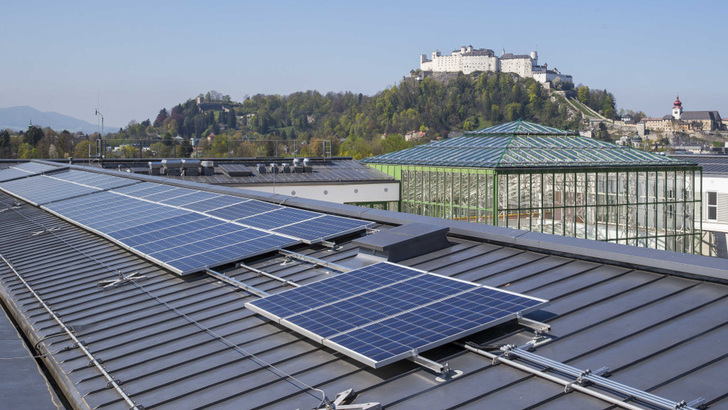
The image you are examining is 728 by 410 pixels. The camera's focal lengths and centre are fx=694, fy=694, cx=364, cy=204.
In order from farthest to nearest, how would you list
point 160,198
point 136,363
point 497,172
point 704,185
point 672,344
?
point 704,185 < point 497,172 < point 160,198 < point 136,363 < point 672,344

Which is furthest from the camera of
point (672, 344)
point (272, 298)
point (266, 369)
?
point (272, 298)

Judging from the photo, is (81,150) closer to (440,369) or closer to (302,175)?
(302,175)

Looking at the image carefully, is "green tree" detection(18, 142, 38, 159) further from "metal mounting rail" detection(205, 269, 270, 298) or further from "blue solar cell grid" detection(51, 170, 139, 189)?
"metal mounting rail" detection(205, 269, 270, 298)

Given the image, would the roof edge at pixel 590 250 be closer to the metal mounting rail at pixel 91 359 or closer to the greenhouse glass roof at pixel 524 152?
the metal mounting rail at pixel 91 359

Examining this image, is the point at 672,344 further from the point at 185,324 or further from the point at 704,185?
the point at 704,185

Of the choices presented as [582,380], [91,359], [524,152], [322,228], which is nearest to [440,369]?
[582,380]

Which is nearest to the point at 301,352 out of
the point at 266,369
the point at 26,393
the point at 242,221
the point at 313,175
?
the point at 266,369

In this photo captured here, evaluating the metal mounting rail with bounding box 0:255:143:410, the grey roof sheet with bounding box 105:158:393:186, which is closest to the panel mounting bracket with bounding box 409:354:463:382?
the metal mounting rail with bounding box 0:255:143:410

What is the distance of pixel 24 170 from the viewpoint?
140 ft

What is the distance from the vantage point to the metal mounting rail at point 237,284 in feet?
35.5

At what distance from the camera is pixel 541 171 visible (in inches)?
1439

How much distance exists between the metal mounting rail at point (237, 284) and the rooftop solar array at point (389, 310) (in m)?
0.91

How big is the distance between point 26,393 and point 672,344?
7.44m

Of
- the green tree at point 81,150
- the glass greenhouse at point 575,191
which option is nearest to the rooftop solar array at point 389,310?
the glass greenhouse at point 575,191
